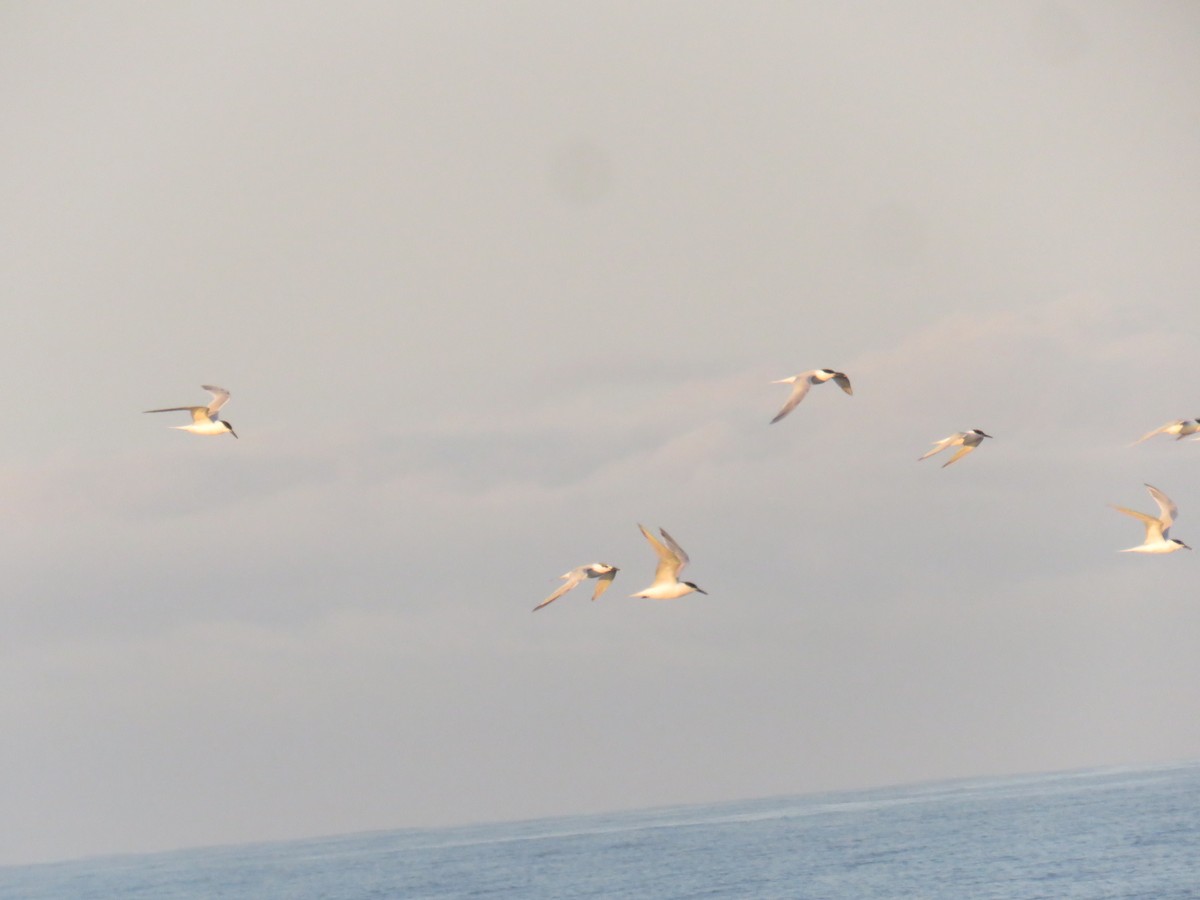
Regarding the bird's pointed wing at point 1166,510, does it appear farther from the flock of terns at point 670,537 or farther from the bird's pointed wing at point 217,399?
the bird's pointed wing at point 217,399

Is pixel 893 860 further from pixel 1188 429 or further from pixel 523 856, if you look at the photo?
pixel 1188 429

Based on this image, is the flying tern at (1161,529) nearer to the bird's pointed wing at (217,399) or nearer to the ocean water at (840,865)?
the bird's pointed wing at (217,399)

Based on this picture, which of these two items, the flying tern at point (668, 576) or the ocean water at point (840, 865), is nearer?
the flying tern at point (668, 576)

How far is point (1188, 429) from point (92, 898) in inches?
5812

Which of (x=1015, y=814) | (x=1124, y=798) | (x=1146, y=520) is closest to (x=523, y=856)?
(x=1015, y=814)

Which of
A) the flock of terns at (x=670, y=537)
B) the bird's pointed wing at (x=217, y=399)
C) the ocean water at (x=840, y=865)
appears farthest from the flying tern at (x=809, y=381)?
the ocean water at (x=840, y=865)

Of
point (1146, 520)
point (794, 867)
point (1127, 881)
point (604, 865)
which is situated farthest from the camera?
point (604, 865)

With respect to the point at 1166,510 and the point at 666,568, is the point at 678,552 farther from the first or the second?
the point at 1166,510

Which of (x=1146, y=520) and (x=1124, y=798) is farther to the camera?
(x=1124, y=798)

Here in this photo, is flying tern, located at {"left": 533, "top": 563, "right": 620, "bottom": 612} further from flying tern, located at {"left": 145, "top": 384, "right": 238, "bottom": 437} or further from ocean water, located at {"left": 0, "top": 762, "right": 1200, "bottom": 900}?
ocean water, located at {"left": 0, "top": 762, "right": 1200, "bottom": 900}

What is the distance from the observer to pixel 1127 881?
4441 inches

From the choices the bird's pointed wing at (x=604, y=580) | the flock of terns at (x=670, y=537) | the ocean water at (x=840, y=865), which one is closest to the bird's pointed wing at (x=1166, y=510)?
the flock of terns at (x=670, y=537)

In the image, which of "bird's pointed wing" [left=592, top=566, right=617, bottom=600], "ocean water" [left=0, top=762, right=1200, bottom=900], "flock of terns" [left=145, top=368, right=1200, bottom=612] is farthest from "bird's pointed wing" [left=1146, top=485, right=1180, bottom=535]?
"ocean water" [left=0, top=762, right=1200, bottom=900]

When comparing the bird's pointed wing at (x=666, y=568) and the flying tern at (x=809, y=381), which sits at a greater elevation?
the flying tern at (x=809, y=381)
